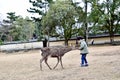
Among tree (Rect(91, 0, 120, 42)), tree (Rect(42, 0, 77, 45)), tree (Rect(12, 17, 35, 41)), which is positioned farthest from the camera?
tree (Rect(12, 17, 35, 41))

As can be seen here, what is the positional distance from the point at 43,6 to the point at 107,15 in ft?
54.1

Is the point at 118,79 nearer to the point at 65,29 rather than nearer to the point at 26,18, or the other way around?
the point at 65,29

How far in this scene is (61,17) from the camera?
43031mm

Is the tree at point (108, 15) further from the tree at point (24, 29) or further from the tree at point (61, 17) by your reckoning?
the tree at point (24, 29)

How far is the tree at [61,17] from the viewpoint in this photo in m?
42.7

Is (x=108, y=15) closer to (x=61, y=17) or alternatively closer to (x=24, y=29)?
(x=61, y=17)

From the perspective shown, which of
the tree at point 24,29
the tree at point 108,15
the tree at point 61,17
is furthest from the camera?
the tree at point 24,29

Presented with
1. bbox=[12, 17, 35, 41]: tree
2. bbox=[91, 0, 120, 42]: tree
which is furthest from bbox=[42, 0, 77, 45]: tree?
bbox=[12, 17, 35, 41]: tree

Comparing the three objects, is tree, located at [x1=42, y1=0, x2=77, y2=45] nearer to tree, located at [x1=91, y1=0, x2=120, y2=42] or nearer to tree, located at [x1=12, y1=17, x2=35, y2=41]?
tree, located at [x1=91, y1=0, x2=120, y2=42]

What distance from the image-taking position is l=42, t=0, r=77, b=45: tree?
4269cm

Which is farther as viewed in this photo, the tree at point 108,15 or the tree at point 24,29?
the tree at point 24,29

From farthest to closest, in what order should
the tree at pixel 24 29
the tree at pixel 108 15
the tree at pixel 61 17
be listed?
1. the tree at pixel 24 29
2. the tree at pixel 108 15
3. the tree at pixel 61 17

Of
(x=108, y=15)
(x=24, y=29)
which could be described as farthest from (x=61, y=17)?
(x=24, y=29)

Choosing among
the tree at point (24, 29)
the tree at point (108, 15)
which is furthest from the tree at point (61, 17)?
the tree at point (24, 29)
